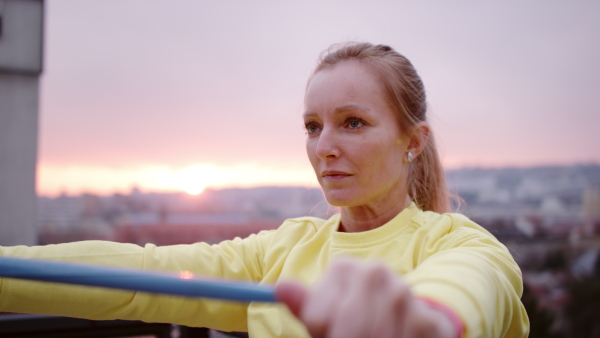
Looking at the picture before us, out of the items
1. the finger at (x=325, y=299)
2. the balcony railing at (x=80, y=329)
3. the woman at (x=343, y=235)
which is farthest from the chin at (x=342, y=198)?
the finger at (x=325, y=299)

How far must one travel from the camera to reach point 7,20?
3.33m

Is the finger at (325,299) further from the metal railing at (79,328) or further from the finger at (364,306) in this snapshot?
the metal railing at (79,328)

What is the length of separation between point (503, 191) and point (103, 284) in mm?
23562

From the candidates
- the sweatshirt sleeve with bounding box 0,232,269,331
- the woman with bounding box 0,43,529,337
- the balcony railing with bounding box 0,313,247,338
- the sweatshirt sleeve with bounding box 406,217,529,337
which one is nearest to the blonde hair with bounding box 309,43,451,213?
the woman with bounding box 0,43,529,337

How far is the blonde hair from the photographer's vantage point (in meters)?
1.33

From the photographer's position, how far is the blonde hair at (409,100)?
1335mm

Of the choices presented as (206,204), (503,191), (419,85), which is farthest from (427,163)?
(206,204)

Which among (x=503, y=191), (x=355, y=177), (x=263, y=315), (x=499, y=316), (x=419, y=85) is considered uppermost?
(x=419, y=85)

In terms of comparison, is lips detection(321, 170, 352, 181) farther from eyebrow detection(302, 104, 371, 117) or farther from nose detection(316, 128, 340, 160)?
eyebrow detection(302, 104, 371, 117)

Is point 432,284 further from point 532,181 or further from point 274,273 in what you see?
point 532,181

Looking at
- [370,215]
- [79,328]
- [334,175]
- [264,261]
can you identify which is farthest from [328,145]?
[79,328]

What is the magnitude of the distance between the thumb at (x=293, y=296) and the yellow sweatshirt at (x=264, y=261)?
1.22 ft

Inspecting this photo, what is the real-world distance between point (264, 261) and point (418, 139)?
526mm

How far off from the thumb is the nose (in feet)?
2.36
